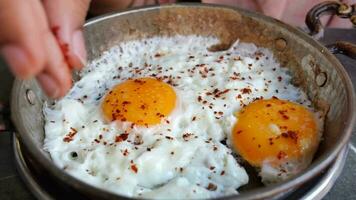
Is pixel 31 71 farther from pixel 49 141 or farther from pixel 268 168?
pixel 268 168

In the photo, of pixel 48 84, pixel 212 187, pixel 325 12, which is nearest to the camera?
pixel 48 84

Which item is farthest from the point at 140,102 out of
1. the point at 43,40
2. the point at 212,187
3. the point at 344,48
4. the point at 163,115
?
the point at 344,48

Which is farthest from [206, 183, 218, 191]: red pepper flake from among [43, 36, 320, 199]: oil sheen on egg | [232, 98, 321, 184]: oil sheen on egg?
[232, 98, 321, 184]: oil sheen on egg

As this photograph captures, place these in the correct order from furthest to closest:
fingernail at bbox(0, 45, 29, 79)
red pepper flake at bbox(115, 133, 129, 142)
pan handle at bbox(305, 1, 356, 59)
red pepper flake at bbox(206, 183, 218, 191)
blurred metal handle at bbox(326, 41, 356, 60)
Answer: pan handle at bbox(305, 1, 356, 59) < blurred metal handle at bbox(326, 41, 356, 60) < red pepper flake at bbox(115, 133, 129, 142) < red pepper flake at bbox(206, 183, 218, 191) < fingernail at bbox(0, 45, 29, 79)

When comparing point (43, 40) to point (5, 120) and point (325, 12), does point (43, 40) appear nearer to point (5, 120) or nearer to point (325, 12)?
point (5, 120)

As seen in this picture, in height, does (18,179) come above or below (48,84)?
below

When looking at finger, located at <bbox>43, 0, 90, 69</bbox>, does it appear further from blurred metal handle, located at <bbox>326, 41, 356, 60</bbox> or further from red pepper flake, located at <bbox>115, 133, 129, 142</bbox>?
blurred metal handle, located at <bbox>326, 41, 356, 60</bbox>
